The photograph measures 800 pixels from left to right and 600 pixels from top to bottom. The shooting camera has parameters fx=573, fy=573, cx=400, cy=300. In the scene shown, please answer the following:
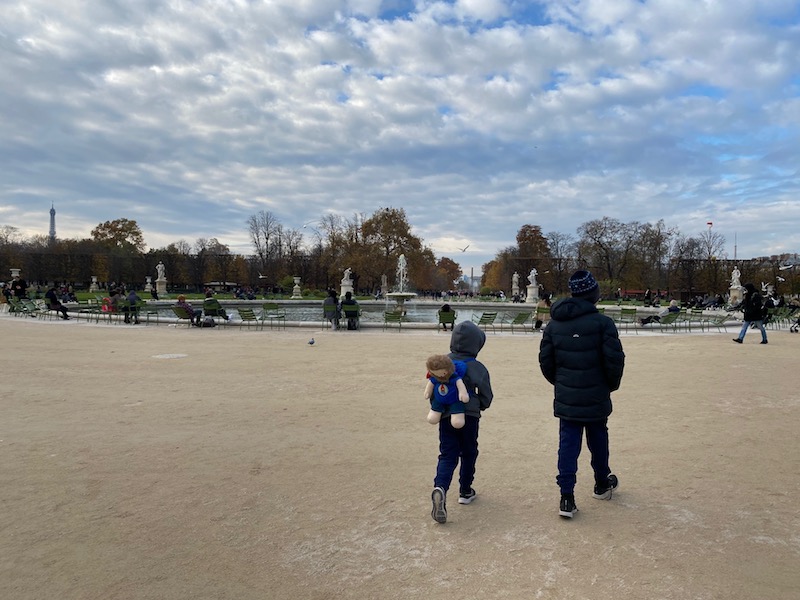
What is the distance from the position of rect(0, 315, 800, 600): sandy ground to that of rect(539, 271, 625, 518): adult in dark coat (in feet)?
1.60

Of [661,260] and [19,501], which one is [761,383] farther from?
[661,260]

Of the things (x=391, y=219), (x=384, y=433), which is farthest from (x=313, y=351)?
(x=391, y=219)

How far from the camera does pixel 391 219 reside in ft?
215

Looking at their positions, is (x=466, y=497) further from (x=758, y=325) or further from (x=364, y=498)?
(x=758, y=325)

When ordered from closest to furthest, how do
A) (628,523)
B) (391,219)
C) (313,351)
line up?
(628,523) < (313,351) < (391,219)

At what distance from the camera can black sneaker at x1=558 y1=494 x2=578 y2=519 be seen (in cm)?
413

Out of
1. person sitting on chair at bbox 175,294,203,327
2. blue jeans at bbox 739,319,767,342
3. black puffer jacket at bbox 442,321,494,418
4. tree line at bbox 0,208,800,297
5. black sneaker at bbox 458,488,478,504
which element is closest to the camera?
black puffer jacket at bbox 442,321,494,418

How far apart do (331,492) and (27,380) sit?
762 cm

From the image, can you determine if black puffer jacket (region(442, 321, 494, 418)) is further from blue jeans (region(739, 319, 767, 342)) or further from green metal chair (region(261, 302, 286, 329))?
green metal chair (region(261, 302, 286, 329))

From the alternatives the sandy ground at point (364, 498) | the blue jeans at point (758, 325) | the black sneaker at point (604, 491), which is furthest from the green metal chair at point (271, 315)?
the black sneaker at point (604, 491)

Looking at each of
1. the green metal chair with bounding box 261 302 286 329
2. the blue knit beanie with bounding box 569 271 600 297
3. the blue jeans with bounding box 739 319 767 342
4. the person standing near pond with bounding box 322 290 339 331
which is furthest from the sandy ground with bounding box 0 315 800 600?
the green metal chair with bounding box 261 302 286 329

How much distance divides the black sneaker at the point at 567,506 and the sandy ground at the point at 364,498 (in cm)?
7

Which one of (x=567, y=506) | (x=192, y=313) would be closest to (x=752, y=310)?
(x=567, y=506)

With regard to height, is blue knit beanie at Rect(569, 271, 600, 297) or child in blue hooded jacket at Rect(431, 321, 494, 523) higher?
blue knit beanie at Rect(569, 271, 600, 297)
